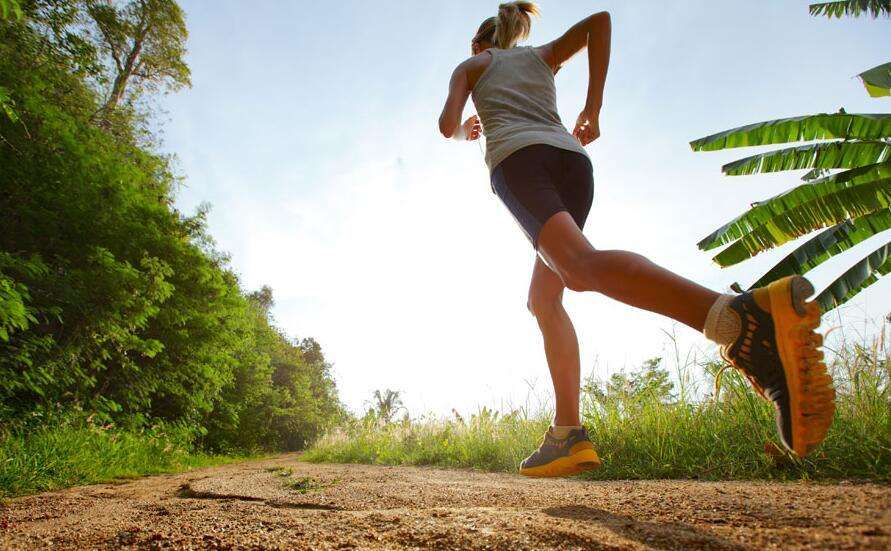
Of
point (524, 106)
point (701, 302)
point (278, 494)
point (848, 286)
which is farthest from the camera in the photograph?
point (848, 286)

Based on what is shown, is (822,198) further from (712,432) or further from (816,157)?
(712,432)

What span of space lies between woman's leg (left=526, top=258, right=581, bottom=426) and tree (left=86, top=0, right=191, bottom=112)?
539 inches

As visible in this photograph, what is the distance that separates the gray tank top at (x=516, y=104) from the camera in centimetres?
199

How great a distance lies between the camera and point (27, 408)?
6.37 m

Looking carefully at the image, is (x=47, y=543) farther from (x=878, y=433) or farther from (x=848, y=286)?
(x=848, y=286)

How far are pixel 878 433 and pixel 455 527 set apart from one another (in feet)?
7.05

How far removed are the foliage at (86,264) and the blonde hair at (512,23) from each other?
4426mm

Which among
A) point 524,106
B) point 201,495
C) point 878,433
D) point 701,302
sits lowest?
point 201,495

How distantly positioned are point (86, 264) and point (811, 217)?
971 centimetres

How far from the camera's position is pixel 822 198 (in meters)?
4.35

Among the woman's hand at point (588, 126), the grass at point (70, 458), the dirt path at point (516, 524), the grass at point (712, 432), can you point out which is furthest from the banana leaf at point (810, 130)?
the grass at point (70, 458)

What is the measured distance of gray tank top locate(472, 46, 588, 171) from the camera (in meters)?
1.99

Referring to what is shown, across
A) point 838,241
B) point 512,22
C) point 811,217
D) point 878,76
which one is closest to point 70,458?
point 512,22

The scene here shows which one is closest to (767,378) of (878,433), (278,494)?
(878,433)
